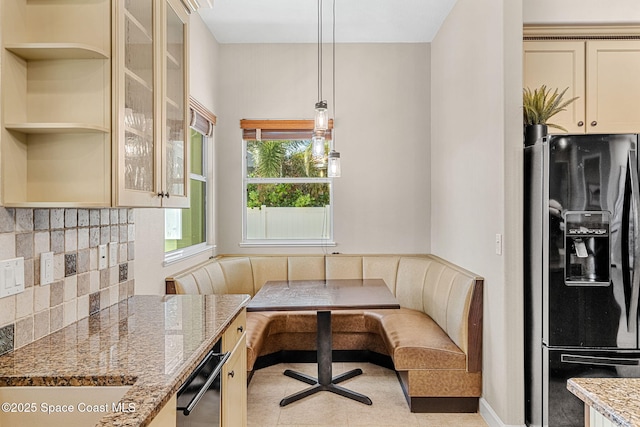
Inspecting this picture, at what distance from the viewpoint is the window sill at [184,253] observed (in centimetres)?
291

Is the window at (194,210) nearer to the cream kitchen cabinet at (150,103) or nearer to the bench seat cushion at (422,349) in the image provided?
the cream kitchen cabinet at (150,103)

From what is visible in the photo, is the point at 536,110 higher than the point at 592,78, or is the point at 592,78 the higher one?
the point at 592,78

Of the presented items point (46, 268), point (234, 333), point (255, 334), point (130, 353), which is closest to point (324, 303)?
point (255, 334)

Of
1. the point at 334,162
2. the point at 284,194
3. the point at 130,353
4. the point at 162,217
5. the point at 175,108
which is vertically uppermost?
the point at 175,108

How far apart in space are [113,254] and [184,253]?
130cm

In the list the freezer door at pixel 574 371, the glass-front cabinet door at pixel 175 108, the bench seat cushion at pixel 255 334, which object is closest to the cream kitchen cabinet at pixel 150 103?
the glass-front cabinet door at pixel 175 108

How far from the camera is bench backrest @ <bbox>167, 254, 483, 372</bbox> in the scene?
9.59 ft

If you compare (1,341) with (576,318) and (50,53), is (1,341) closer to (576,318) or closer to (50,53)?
(50,53)

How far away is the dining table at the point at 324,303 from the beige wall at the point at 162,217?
597 mm

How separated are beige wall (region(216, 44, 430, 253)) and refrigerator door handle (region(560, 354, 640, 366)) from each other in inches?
78.6

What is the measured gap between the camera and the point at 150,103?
5.84 feet

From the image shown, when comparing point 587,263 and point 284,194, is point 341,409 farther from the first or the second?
point 284,194

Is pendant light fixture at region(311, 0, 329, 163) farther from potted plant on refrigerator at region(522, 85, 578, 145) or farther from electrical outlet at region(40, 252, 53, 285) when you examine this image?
electrical outlet at region(40, 252, 53, 285)

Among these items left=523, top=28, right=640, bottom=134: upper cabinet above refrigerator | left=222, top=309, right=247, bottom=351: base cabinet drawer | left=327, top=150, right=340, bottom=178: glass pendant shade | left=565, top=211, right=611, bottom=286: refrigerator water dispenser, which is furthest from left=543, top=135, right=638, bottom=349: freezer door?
left=222, top=309, right=247, bottom=351: base cabinet drawer
